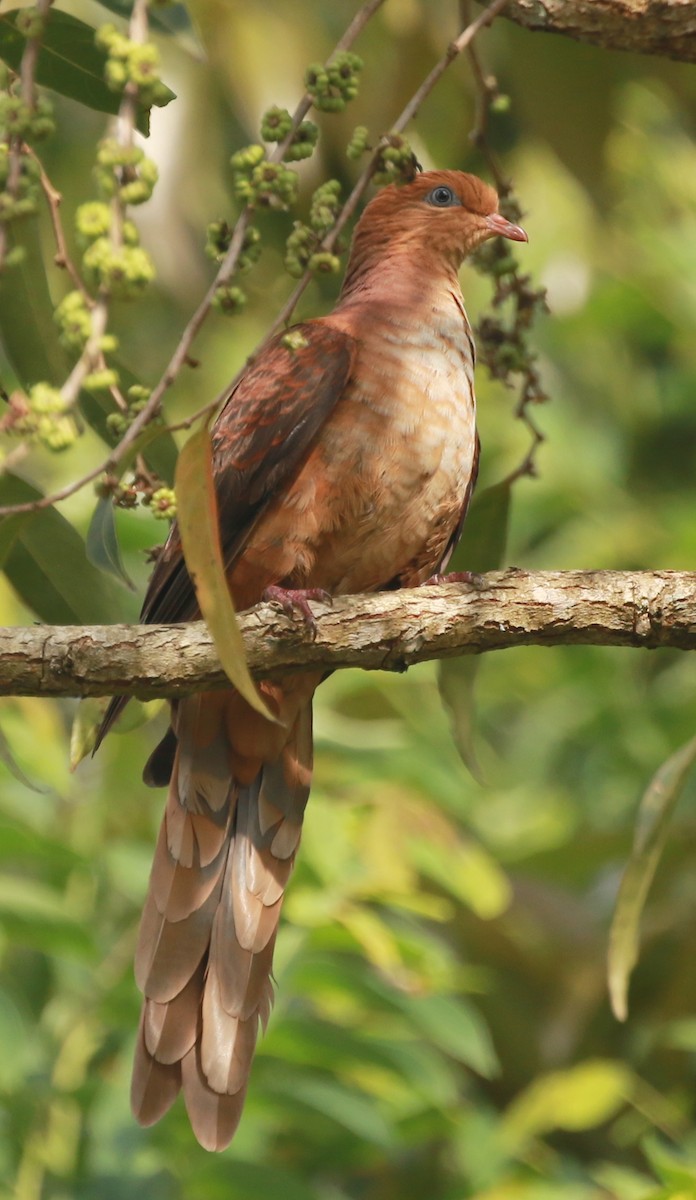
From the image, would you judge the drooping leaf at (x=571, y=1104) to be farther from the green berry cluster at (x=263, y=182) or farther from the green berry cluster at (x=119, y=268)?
the green berry cluster at (x=119, y=268)

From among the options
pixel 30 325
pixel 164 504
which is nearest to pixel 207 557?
pixel 164 504

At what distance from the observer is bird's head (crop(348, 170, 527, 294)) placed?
3.84 m

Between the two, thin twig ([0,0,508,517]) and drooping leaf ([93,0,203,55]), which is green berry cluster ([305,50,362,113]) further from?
drooping leaf ([93,0,203,55])

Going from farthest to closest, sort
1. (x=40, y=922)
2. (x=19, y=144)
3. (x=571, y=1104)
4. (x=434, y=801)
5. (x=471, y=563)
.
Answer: (x=434, y=801)
(x=571, y=1104)
(x=40, y=922)
(x=471, y=563)
(x=19, y=144)

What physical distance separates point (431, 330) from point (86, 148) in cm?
304

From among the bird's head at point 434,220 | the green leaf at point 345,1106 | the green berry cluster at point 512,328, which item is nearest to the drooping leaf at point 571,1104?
the green leaf at point 345,1106

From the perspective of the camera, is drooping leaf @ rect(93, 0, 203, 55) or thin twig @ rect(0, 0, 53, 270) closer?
thin twig @ rect(0, 0, 53, 270)

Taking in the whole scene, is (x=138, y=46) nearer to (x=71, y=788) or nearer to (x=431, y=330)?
(x=431, y=330)

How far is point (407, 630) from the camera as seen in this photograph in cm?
271

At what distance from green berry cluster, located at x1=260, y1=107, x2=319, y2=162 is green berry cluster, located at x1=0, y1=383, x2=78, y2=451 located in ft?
2.18

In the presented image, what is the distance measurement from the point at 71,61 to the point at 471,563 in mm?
1424

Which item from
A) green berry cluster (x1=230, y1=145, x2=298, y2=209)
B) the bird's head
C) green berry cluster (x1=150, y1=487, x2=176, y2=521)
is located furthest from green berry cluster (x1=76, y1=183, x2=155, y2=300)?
the bird's head

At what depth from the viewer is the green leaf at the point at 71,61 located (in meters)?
2.66

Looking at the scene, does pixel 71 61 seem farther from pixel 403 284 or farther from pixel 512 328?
pixel 403 284
